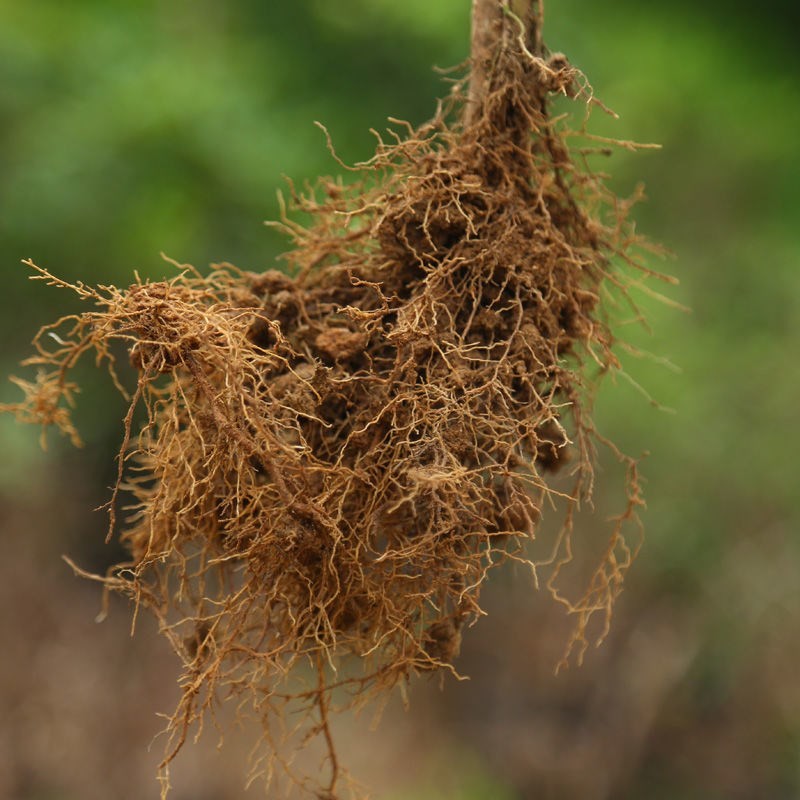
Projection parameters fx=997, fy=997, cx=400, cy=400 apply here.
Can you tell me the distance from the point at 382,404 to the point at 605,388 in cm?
243

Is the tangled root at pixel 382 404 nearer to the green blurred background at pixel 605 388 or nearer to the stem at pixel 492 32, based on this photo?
the stem at pixel 492 32

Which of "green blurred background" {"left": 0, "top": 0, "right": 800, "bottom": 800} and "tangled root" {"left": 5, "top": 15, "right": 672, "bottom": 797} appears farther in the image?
"green blurred background" {"left": 0, "top": 0, "right": 800, "bottom": 800}

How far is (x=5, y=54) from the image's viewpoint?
2977mm

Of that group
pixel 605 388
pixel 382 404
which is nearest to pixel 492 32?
pixel 382 404

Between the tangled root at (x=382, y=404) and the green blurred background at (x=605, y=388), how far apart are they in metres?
1.80

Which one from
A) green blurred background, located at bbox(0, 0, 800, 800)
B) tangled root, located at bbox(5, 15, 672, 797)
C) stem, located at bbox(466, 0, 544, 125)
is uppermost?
green blurred background, located at bbox(0, 0, 800, 800)

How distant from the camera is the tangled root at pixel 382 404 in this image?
1.07 m

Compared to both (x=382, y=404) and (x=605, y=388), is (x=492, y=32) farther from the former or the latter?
(x=605, y=388)

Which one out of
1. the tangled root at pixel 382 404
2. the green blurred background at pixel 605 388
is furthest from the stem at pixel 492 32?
the green blurred background at pixel 605 388

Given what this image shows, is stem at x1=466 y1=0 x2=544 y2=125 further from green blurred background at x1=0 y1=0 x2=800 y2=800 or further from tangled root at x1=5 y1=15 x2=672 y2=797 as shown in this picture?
green blurred background at x1=0 y1=0 x2=800 y2=800

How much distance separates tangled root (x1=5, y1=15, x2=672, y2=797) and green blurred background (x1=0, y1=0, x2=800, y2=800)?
1796 mm

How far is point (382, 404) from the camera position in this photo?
1099mm

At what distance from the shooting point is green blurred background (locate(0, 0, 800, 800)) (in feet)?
9.63

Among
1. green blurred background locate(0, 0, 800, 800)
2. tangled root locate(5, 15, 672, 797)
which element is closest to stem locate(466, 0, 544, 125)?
tangled root locate(5, 15, 672, 797)
